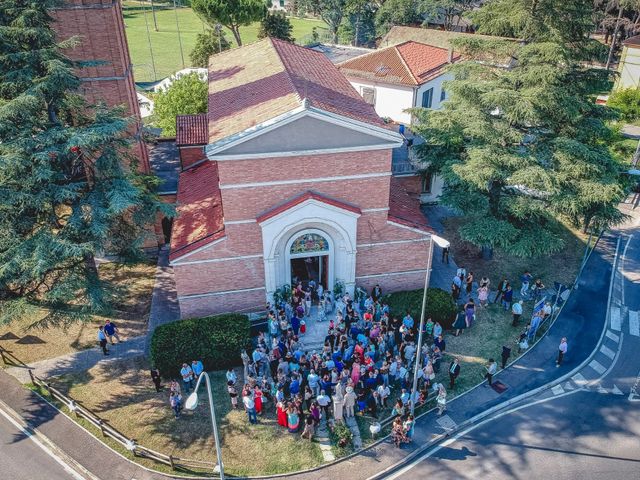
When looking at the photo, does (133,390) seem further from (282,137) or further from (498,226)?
(498,226)

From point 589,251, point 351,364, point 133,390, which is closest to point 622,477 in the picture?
point 351,364

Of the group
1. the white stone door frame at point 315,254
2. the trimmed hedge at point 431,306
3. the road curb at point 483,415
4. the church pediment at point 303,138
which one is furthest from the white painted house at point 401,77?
the road curb at point 483,415

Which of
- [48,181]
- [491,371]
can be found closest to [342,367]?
[491,371]

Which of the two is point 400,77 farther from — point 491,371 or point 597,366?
point 491,371

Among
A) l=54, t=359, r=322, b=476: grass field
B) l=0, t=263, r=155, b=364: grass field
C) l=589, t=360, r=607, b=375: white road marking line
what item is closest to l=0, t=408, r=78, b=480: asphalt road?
l=54, t=359, r=322, b=476: grass field

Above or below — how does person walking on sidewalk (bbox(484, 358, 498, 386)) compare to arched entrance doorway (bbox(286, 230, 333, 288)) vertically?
below

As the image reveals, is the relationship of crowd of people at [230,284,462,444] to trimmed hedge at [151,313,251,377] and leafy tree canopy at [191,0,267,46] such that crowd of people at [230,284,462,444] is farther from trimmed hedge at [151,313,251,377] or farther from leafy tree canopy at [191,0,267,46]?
leafy tree canopy at [191,0,267,46]
